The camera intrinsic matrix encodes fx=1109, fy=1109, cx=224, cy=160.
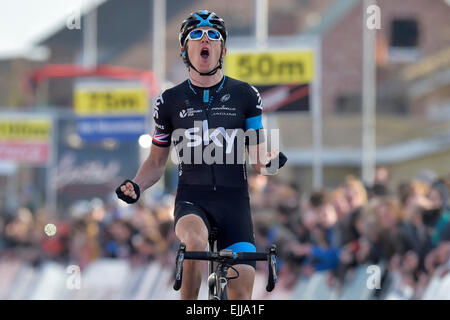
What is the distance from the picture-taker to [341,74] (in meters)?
43.5

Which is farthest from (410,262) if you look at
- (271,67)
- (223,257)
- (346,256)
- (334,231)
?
(271,67)

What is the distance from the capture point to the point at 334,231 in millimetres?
13320

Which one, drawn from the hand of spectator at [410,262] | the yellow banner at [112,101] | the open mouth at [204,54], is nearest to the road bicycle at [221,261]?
the open mouth at [204,54]

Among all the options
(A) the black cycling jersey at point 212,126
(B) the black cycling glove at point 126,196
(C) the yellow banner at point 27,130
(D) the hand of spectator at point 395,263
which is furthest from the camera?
(C) the yellow banner at point 27,130

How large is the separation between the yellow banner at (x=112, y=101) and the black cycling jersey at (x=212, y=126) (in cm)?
1573

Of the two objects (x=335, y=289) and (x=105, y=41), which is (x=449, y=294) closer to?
(x=335, y=289)

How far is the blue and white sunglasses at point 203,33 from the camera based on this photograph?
762cm

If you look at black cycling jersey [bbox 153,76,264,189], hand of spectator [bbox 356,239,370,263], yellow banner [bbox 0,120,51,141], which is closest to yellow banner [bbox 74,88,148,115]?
yellow banner [bbox 0,120,51,141]

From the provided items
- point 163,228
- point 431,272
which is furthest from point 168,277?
Answer: point 431,272

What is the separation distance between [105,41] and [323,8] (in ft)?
38.9

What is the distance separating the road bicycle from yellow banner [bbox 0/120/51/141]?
2159 centimetres

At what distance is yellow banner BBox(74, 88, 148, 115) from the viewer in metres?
23.5

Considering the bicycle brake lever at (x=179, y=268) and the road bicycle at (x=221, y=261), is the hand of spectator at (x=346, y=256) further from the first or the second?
the bicycle brake lever at (x=179, y=268)

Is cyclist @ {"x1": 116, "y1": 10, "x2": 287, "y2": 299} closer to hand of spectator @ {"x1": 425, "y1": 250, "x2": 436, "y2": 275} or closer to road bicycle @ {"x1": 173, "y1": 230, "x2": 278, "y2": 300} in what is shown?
road bicycle @ {"x1": 173, "y1": 230, "x2": 278, "y2": 300}
